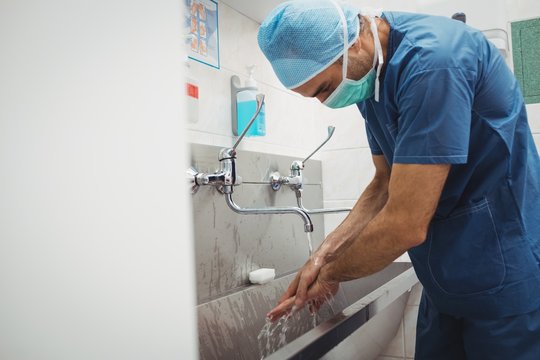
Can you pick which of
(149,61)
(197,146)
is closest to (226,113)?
(197,146)

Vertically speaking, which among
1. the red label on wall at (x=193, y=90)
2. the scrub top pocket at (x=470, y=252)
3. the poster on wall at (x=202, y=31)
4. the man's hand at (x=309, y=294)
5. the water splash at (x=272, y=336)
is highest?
the poster on wall at (x=202, y=31)

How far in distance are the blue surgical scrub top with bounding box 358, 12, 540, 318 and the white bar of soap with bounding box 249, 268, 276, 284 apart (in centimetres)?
78

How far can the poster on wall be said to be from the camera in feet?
5.04

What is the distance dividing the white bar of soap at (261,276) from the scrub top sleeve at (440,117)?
3.11 ft

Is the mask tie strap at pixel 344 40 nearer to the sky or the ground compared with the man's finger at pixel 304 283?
nearer to the sky

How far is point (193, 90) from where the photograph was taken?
1441 mm

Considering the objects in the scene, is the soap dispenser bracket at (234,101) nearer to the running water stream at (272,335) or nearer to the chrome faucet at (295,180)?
the chrome faucet at (295,180)

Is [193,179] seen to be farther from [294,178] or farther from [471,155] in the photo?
[471,155]

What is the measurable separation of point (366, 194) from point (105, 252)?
1082 millimetres

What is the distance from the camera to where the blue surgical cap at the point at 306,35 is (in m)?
1.02

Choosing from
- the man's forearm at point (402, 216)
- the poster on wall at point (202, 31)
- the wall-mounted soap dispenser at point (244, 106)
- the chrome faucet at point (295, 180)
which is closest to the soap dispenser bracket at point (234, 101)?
the wall-mounted soap dispenser at point (244, 106)

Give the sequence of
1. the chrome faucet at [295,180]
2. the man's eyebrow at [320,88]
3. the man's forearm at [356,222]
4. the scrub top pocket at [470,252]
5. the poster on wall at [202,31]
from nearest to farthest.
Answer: the scrub top pocket at [470,252] → the man's eyebrow at [320,88] → the man's forearm at [356,222] → the poster on wall at [202,31] → the chrome faucet at [295,180]

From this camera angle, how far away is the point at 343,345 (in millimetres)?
1079

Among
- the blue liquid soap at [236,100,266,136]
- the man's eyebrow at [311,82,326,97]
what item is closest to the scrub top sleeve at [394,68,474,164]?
the man's eyebrow at [311,82,326,97]
